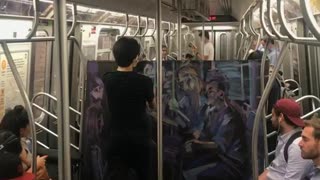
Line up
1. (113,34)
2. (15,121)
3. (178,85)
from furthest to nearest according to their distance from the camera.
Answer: (113,34), (178,85), (15,121)

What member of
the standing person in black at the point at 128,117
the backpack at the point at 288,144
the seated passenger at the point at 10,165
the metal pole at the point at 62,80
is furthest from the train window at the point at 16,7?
the backpack at the point at 288,144

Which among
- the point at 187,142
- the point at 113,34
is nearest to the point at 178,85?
the point at 187,142

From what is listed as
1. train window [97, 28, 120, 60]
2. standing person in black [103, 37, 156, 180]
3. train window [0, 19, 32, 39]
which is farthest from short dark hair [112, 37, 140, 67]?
train window [97, 28, 120, 60]

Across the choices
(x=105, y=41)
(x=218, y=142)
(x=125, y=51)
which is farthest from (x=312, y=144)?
(x=105, y=41)

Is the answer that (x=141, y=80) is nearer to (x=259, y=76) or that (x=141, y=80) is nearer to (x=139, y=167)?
(x=139, y=167)

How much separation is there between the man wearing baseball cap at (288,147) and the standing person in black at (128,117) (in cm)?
89

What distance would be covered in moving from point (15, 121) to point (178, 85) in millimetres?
1202

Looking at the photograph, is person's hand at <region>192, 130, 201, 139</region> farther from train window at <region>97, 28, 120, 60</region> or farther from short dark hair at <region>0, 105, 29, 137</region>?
train window at <region>97, 28, 120, 60</region>

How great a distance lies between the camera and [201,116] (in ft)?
9.80

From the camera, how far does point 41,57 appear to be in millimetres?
4203

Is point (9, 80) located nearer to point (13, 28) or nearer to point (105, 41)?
point (13, 28)

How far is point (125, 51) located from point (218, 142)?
1.02m

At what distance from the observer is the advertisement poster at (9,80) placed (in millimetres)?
3438

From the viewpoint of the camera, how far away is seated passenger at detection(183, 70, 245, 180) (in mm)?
2936
